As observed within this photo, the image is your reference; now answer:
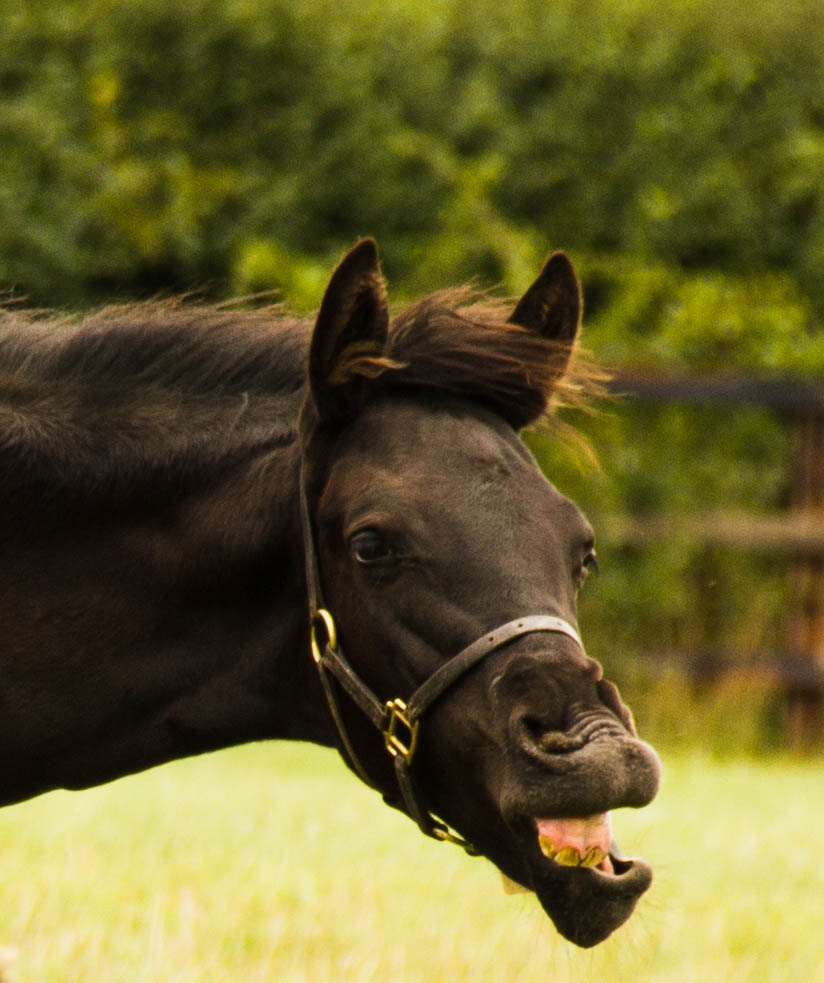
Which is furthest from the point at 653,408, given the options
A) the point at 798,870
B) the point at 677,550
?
the point at 798,870

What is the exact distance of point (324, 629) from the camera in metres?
2.88

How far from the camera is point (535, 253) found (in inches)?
416

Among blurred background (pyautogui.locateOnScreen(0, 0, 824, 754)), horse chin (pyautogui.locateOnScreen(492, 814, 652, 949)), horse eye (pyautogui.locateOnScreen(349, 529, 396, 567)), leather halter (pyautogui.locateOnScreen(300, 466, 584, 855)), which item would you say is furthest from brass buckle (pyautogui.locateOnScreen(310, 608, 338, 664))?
blurred background (pyautogui.locateOnScreen(0, 0, 824, 754))

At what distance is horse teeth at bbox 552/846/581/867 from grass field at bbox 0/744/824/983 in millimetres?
300

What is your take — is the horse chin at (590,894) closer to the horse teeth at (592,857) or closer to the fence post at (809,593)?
the horse teeth at (592,857)

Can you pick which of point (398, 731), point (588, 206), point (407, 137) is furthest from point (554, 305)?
point (588, 206)

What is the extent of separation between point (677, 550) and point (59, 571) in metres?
7.25

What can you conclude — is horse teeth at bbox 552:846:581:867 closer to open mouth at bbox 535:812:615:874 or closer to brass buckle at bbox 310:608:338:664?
open mouth at bbox 535:812:615:874

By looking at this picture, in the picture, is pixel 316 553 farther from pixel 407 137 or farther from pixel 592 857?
pixel 407 137

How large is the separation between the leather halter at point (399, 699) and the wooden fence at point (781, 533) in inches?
277

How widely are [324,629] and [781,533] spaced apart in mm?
7407

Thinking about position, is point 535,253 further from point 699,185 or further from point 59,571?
point 59,571

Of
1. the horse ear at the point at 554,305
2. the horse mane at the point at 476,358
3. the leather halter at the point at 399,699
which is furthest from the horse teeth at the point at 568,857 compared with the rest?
the horse ear at the point at 554,305

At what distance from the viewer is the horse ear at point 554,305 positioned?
10.4ft
